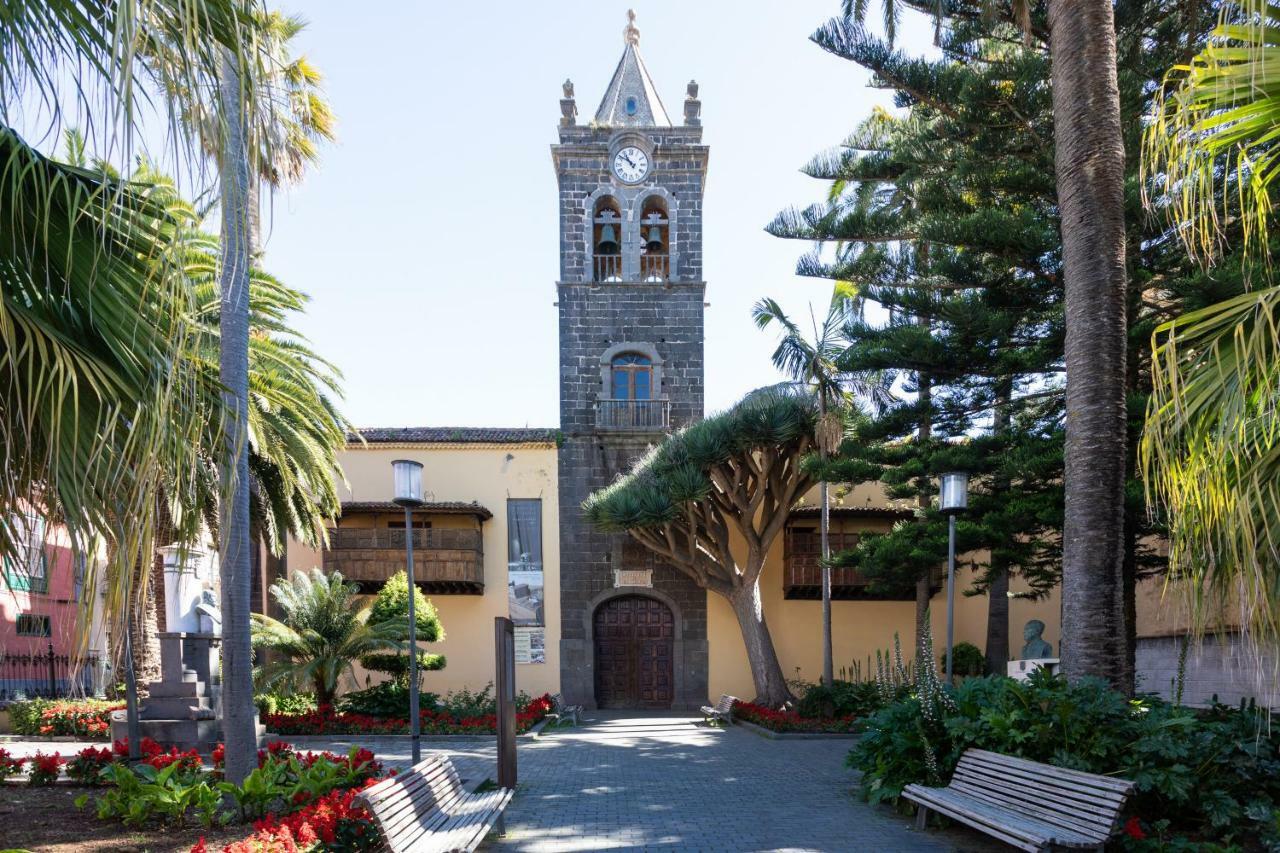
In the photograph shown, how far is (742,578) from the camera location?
870 inches

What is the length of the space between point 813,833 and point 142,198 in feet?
22.2

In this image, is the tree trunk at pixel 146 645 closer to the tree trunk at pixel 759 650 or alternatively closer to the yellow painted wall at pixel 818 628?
the tree trunk at pixel 759 650

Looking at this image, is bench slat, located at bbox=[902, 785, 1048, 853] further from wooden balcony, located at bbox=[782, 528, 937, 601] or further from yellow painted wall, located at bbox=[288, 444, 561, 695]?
yellow painted wall, located at bbox=[288, 444, 561, 695]

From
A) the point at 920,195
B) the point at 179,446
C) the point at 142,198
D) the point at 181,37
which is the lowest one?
the point at 179,446

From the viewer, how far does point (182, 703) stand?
41.0 ft

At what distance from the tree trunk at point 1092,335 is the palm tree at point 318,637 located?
11661mm

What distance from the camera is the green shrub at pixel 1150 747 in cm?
708

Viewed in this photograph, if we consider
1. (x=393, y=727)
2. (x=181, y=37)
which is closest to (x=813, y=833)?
(x=181, y=37)

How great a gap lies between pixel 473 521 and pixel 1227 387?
20884 millimetres

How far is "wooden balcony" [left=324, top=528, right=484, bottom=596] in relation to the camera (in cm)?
2336

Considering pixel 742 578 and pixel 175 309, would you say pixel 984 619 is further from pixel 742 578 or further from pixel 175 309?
pixel 175 309

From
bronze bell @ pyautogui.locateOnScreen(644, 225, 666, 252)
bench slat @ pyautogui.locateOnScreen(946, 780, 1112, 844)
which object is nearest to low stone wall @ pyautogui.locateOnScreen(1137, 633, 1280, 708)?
bench slat @ pyautogui.locateOnScreen(946, 780, 1112, 844)

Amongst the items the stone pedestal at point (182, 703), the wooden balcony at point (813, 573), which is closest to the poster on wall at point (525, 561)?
the wooden balcony at point (813, 573)

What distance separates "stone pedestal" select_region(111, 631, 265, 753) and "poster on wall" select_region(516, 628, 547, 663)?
1201 cm
